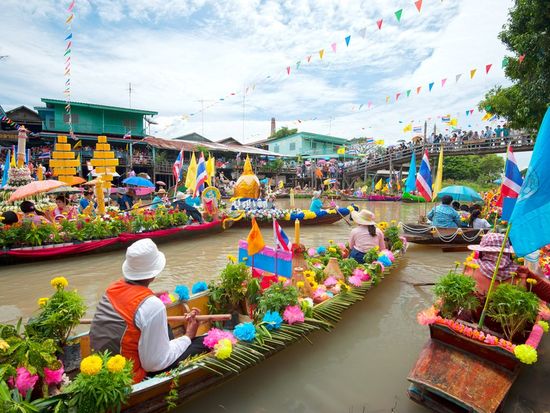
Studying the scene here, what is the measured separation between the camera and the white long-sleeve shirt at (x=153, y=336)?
237cm

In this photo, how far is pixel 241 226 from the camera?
534 inches

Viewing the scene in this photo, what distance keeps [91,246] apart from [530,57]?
11.6m

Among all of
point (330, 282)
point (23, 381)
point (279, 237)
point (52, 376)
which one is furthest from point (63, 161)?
point (23, 381)

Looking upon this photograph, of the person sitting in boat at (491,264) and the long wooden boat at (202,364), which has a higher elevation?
the person sitting in boat at (491,264)

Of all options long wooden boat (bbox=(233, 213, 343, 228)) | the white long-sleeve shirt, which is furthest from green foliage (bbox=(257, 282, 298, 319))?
long wooden boat (bbox=(233, 213, 343, 228))

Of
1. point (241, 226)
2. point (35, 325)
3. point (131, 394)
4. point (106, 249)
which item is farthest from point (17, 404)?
point (241, 226)

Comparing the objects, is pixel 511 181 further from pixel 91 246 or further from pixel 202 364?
pixel 91 246

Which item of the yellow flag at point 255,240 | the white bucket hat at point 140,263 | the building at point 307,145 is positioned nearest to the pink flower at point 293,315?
the yellow flag at point 255,240

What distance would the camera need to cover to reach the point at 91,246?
8.45m

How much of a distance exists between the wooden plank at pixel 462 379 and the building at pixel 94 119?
25.8 meters

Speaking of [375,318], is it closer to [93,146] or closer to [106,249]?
[106,249]

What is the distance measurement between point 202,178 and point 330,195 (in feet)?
60.0

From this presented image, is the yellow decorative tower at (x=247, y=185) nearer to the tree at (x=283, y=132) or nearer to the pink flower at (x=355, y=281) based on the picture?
the pink flower at (x=355, y=281)

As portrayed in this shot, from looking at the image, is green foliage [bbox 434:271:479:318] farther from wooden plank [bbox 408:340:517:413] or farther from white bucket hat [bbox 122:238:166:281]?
white bucket hat [bbox 122:238:166:281]
